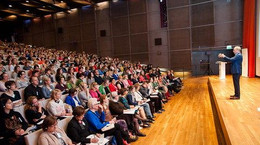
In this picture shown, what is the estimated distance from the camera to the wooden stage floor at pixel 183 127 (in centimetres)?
294

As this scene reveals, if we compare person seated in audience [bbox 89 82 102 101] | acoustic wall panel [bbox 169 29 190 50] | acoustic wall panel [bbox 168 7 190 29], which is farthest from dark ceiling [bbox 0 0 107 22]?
person seated in audience [bbox 89 82 102 101]

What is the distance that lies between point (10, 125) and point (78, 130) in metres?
0.80

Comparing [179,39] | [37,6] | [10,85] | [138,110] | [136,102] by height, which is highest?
[37,6]

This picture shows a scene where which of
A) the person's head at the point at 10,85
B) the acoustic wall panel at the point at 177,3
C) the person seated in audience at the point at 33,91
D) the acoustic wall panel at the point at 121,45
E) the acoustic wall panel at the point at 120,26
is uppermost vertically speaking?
the acoustic wall panel at the point at 177,3

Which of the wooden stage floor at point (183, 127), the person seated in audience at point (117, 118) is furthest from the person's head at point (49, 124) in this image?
the wooden stage floor at point (183, 127)

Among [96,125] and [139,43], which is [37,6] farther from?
[96,125]

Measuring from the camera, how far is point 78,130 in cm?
227

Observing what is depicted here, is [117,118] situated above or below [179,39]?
below

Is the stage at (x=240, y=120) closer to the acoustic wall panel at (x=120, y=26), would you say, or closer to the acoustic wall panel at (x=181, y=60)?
the acoustic wall panel at (x=181, y=60)

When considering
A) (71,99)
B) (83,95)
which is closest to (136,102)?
(83,95)

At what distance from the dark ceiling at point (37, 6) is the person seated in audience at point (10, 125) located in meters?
10.2

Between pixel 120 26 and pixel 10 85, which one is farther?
pixel 120 26

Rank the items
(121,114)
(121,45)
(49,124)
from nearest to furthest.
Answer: (49,124) < (121,114) < (121,45)

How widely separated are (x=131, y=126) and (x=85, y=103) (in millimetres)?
1055
